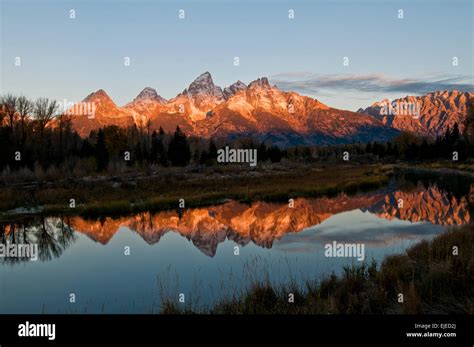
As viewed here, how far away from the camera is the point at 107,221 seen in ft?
74.2

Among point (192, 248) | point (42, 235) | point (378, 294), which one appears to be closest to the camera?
point (378, 294)

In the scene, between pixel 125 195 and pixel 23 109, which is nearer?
pixel 125 195

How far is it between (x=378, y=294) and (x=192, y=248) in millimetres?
10517

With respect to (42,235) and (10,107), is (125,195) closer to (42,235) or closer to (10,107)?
(42,235)

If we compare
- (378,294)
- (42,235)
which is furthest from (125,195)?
(378,294)

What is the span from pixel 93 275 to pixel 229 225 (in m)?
9.70

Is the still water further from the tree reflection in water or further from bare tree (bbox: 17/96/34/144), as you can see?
bare tree (bbox: 17/96/34/144)

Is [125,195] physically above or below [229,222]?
above

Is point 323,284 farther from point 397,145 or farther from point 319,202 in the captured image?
point 397,145

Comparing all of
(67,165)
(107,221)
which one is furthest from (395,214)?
(67,165)

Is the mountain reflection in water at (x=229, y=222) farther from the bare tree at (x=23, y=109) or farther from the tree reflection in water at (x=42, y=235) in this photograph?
the bare tree at (x=23, y=109)

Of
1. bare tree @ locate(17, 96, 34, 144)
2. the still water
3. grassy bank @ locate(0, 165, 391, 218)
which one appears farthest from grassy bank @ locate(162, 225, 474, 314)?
bare tree @ locate(17, 96, 34, 144)

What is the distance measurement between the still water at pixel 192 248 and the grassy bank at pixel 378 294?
0.77 metres

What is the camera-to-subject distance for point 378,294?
8.21 meters
